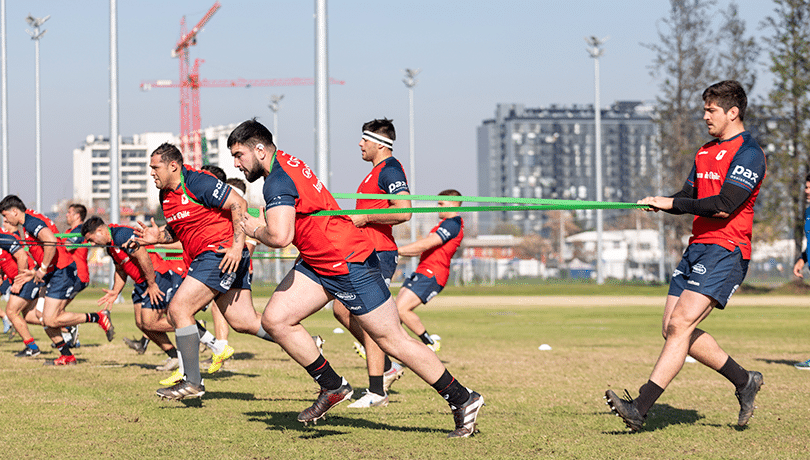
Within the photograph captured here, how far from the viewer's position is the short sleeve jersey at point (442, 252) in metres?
10.0

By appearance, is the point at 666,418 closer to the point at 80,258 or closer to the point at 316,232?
the point at 316,232

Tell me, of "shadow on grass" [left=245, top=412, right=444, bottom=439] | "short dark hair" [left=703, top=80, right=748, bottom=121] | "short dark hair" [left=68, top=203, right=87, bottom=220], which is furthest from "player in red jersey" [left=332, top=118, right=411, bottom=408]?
"short dark hair" [left=68, top=203, right=87, bottom=220]

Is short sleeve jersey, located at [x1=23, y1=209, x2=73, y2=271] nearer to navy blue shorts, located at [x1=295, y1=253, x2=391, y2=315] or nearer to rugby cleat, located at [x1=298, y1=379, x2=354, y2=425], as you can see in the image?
rugby cleat, located at [x1=298, y1=379, x2=354, y2=425]

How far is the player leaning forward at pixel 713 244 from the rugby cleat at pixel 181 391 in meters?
3.13

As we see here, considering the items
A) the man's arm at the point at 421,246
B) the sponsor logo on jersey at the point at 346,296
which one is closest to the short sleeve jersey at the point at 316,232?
the sponsor logo on jersey at the point at 346,296

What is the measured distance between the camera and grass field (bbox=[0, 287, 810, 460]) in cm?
534

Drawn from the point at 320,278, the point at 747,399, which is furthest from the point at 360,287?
the point at 747,399

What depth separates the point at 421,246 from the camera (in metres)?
9.59

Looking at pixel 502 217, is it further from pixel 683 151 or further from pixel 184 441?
pixel 184 441

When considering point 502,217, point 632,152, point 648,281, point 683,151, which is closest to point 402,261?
point 502,217

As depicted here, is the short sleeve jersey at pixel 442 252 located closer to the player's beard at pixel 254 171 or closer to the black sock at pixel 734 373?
the black sock at pixel 734 373

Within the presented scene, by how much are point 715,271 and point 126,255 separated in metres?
6.22

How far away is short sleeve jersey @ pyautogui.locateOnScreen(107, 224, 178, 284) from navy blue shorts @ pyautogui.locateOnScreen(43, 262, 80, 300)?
5.39ft

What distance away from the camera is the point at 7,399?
24.5 ft
